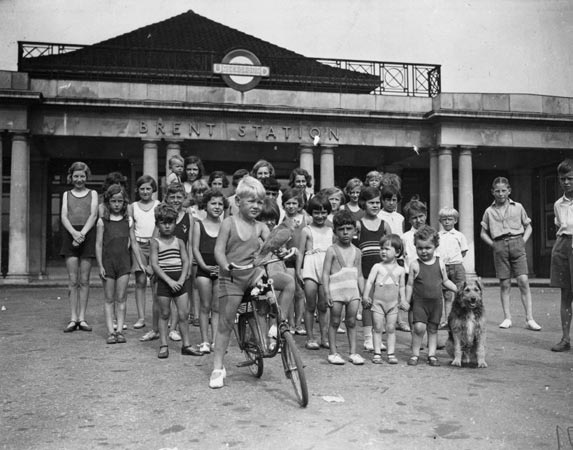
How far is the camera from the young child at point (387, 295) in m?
5.89

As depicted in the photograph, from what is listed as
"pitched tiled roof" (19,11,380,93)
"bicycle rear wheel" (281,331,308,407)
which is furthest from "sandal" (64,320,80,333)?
"pitched tiled roof" (19,11,380,93)

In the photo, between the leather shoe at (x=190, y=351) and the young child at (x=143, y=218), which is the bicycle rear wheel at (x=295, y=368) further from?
the young child at (x=143, y=218)

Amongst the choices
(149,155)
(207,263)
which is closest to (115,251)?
(207,263)

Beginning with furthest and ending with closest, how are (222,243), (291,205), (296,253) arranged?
(291,205)
(222,243)
(296,253)

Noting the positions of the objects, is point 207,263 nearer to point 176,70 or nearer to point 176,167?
point 176,167

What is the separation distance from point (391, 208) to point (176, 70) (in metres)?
13.9

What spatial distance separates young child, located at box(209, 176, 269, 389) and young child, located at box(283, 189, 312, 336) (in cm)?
161

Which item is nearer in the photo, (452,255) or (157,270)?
(157,270)

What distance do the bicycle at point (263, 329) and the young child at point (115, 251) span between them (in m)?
2.18

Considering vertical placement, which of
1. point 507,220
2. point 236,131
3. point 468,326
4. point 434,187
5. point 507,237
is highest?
point 236,131

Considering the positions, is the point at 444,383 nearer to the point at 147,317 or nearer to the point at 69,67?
the point at 147,317

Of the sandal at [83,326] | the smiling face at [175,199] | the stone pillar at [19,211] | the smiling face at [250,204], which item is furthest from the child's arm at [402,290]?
the stone pillar at [19,211]

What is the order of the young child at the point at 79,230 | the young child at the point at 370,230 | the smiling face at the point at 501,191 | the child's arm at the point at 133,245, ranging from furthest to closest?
the smiling face at the point at 501,191, the young child at the point at 79,230, the child's arm at the point at 133,245, the young child at the point at 370,230

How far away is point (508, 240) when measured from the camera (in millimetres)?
8398
